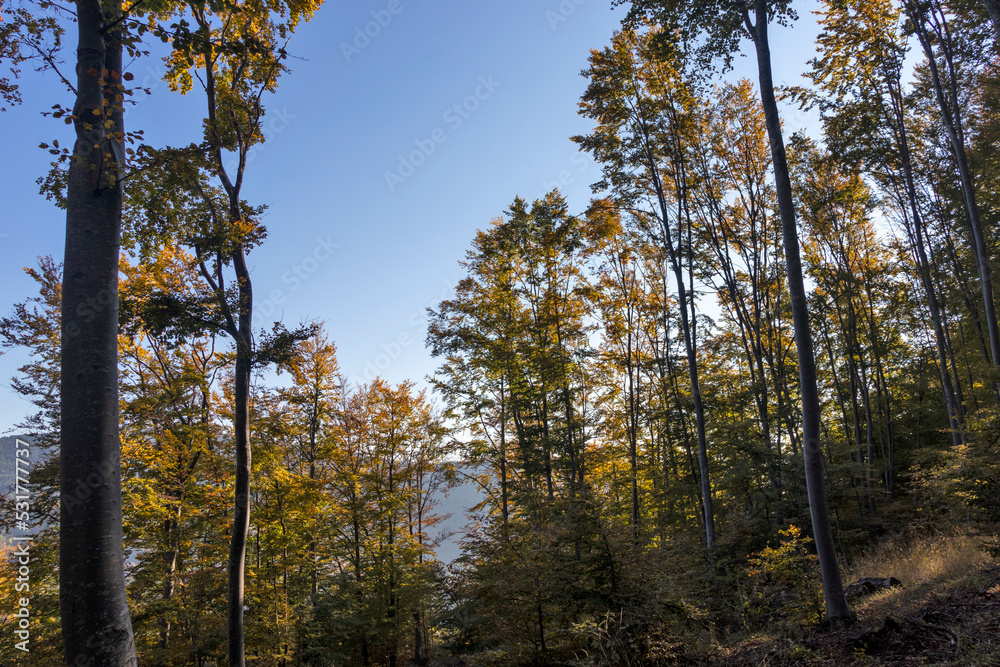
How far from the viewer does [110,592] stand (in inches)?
104

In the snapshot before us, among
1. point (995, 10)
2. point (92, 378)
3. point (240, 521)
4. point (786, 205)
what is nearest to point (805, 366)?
point (786, 205)

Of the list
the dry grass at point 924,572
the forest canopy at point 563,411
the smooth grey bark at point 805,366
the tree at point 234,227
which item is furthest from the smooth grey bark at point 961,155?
the tree at point 234,227

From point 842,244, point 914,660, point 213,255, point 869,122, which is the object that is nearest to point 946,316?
point 842,244

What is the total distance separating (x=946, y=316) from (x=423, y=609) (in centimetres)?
2099

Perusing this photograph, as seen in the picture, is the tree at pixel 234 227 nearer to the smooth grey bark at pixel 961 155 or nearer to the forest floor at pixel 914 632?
the forest floor at pixel 914 632

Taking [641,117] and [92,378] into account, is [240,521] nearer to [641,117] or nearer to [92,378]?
[92,378]

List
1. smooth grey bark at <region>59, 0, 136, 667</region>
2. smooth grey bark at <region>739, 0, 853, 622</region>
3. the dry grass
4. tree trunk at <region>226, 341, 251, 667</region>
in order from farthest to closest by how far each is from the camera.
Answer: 1. tree trunk at <region>226, 341, 251, 667</region>
2. smooth grey bark at <region>739, 0, 853, 622</region>
3. the dry grass
4. smooth grey bark at <region>59, 0, 136, 667</region>

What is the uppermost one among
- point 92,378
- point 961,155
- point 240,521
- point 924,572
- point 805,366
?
point 961,155

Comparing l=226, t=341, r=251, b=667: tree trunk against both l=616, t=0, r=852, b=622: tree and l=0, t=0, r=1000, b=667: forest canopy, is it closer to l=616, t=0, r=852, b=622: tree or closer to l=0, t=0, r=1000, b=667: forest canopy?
l=0, t=0, r=1000, b=667: forest canopy

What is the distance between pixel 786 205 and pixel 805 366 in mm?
2290

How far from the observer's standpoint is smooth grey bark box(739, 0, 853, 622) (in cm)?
579

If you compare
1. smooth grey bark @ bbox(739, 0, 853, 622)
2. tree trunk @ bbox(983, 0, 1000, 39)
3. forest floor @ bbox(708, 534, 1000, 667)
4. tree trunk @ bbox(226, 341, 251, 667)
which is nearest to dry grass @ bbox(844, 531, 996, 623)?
forest floor @ bbox(708, 534, 1000, 667)

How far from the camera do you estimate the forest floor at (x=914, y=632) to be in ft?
14.0

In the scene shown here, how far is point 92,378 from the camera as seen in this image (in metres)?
2.83
